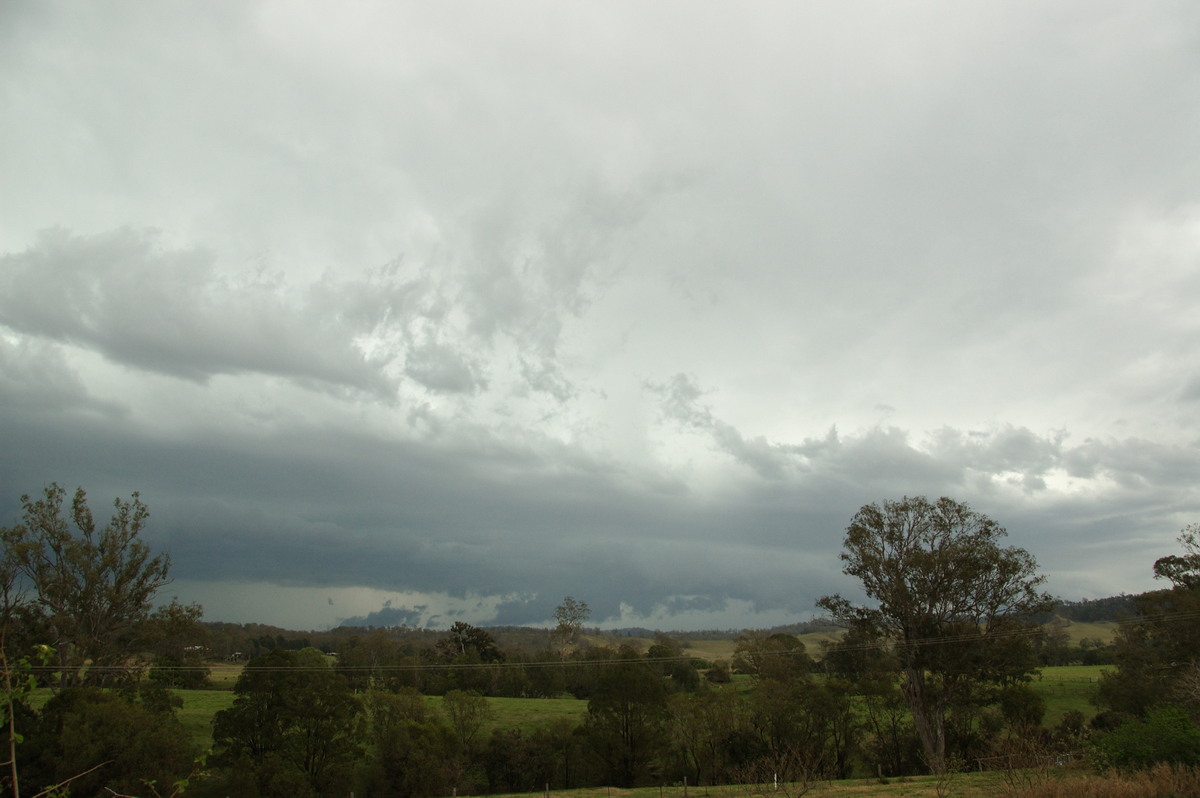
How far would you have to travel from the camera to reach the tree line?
40.1 metres

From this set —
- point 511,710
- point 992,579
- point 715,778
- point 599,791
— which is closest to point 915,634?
point 992,579

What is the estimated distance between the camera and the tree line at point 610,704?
4012cm

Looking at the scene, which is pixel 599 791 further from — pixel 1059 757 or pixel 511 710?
pixel 511 710

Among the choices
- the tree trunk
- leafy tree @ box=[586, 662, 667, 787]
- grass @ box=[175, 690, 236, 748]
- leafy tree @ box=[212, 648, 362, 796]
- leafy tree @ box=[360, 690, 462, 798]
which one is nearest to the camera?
the tree trunk

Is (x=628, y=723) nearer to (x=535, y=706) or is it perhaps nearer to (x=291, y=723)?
(x=535, y=706)

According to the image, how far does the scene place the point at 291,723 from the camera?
166ft

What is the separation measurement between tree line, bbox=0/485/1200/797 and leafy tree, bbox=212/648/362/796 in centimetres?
13

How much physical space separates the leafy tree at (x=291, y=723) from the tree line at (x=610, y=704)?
134 mm

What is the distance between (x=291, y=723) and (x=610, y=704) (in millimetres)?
25144

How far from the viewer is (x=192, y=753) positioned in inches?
1686

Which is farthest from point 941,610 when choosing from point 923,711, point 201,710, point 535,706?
point 201,710

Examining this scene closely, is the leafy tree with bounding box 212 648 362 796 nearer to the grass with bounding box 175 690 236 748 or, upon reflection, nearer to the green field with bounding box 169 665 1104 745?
the grass with bounding box 175 690 236 748

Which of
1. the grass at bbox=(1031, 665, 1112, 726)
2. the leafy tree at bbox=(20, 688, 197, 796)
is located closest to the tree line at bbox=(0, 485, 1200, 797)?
the leafy tree at bbox=(20, 688, 197, 796)

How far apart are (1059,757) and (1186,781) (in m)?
12.6
